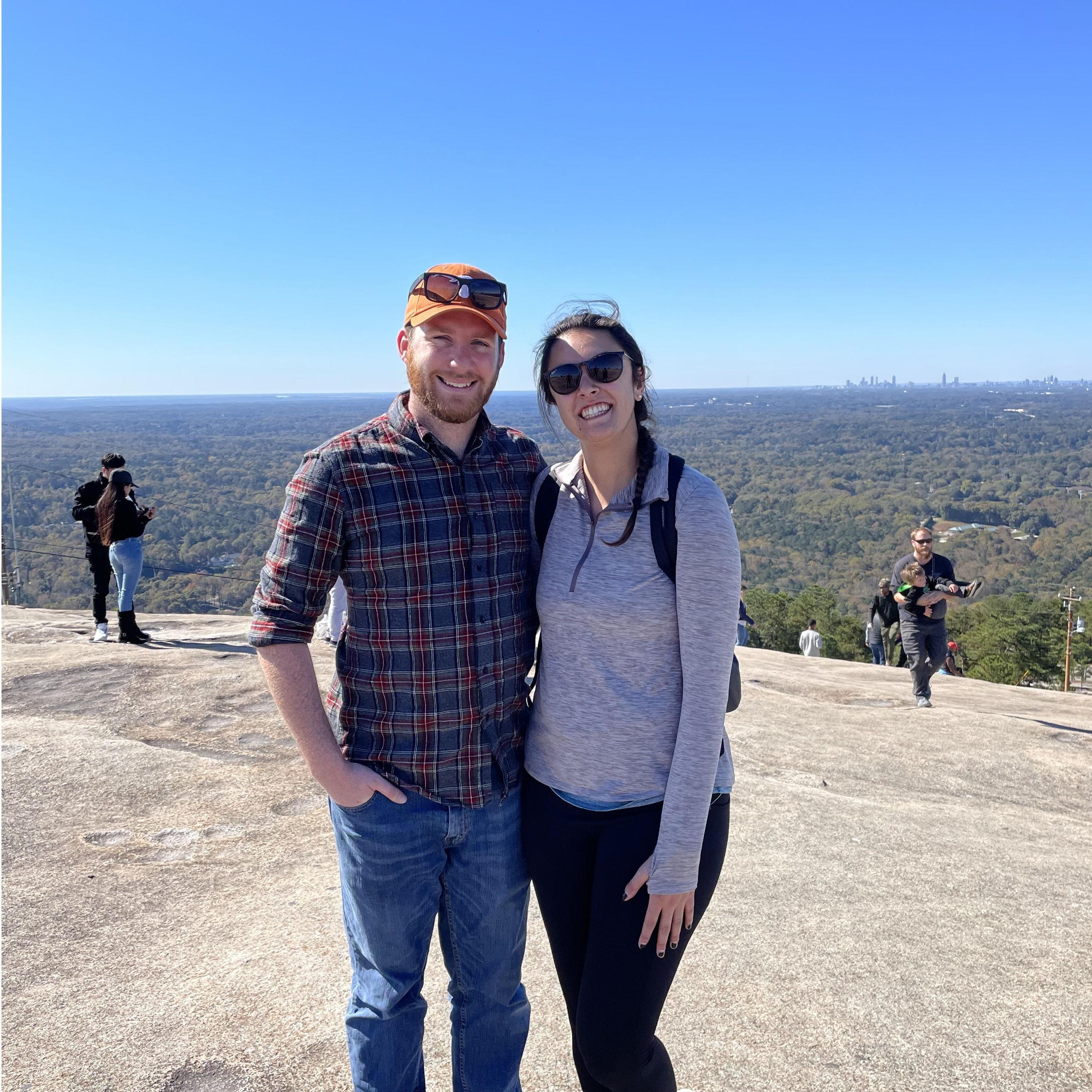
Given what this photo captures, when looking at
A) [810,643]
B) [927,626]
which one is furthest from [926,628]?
[810,643]

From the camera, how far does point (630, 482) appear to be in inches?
89.1

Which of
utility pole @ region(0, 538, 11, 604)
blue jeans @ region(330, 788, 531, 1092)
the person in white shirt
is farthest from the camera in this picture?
utility pole @ region(0, 538, 11, 604)

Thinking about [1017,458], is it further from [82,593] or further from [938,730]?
[938,730]

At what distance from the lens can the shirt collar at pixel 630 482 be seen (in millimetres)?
2145

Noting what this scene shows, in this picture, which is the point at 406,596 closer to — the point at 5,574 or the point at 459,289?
the point at 459,289

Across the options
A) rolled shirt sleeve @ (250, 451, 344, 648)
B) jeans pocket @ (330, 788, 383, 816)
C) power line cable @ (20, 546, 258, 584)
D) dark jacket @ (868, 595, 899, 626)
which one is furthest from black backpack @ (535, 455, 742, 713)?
dark jacket @ (868, 595, 899, 626)

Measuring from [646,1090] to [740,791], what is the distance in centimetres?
320

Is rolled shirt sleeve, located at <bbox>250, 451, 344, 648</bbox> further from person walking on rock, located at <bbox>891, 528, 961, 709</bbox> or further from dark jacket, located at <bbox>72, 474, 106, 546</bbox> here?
dark jacket, located at <bbox>72, 474, 106, 546</bbox>

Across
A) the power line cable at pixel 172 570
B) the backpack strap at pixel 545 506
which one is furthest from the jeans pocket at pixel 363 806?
the power line cable at pixel 172 570

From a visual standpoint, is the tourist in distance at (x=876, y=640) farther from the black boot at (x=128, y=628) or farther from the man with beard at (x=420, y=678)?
the man with beard at (x=420, y=678)

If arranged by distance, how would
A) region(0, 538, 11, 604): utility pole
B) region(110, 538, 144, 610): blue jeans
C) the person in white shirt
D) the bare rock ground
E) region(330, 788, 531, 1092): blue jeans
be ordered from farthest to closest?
region(0, 538, 11, 604): utility pole → the person in white shirt → region(110, 538, 144, 610): blue jeans → the bare rock ground → region(330, 788, 531, 1092): blue jeans

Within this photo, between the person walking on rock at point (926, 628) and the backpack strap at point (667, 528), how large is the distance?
707 centimetres

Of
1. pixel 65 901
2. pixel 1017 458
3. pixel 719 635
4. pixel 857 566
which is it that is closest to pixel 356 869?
pixel 719 635

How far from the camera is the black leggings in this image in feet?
6.91
